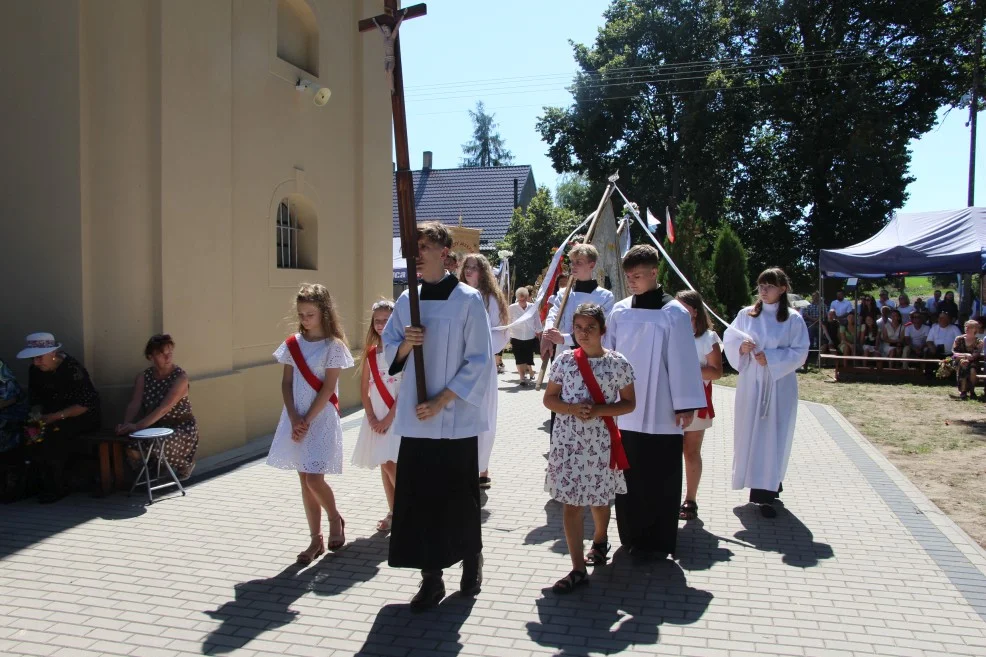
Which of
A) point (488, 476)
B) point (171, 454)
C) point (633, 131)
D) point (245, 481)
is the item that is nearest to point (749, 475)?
point (488, 476)

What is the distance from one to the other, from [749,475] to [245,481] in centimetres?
427

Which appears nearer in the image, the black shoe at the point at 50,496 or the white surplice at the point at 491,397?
the white surplice at the point at 491,397

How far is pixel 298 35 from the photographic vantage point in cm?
1018

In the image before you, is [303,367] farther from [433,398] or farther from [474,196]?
[474,196]

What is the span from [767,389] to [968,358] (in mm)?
8904

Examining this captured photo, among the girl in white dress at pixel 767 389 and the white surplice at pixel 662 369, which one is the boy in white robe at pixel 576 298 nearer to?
the white surplice at pixel 662 369

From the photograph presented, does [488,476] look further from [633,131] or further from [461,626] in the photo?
[633,131]

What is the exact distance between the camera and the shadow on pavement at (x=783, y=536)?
17.0ft

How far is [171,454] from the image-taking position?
262 inches

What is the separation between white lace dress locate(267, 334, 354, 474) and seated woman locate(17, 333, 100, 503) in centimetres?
249

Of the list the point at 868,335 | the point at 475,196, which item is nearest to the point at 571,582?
the point at 868,335

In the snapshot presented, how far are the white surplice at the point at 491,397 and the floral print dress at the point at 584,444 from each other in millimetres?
440

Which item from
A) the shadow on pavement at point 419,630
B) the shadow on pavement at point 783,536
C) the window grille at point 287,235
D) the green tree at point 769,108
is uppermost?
the green tree at point 769,108

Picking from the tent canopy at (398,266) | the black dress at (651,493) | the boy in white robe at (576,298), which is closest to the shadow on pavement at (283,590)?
the black dress at (651,493)
